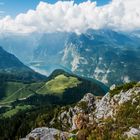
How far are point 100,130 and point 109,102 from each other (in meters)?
129

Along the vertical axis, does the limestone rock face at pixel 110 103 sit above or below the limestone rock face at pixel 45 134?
above

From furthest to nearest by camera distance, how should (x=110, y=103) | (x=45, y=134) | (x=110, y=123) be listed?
(x=110, y=103), (x=45, y=134), (x=110, y=123)

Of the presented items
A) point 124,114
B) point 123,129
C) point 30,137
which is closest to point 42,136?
point 30,137

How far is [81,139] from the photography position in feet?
150

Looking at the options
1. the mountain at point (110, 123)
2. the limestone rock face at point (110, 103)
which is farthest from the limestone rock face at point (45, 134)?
the limestone rock face at point (110, 103)

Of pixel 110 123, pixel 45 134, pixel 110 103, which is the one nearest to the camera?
pixel 110 123

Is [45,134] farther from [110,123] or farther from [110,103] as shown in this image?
[110,103]

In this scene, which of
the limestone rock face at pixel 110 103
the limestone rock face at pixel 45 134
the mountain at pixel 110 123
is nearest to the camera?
the mountain at pixel 110 123

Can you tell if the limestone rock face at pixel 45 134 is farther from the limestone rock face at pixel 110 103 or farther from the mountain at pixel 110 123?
the limestone rock face at pixel 110 103

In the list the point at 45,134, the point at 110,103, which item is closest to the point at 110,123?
the point at 45,134

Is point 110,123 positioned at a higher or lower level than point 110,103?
lower

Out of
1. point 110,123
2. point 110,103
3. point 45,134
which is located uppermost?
point 110,103

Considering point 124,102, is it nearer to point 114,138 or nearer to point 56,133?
point 56,133

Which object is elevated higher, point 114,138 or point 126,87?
point 126,87
